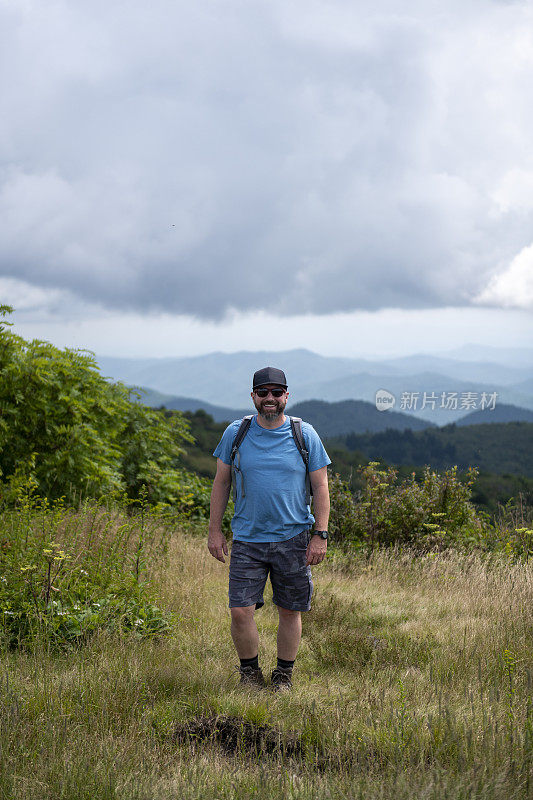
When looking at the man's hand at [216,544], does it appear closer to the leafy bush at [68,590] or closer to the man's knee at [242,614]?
the man's knee at [242,614]

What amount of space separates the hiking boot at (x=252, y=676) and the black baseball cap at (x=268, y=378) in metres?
1.84

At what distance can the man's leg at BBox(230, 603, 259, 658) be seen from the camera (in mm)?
4113

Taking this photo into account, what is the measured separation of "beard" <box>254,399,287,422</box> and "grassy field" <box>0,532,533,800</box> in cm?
167

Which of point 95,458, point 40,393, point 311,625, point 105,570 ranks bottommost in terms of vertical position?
point 311,625

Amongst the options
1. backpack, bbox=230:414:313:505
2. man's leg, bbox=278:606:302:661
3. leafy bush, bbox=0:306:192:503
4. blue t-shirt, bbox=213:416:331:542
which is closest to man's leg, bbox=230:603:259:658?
man's leg, bbox=278:606:302:661

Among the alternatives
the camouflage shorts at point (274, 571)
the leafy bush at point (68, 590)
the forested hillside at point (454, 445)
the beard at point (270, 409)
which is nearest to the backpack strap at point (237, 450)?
the beard at point (270, 409)

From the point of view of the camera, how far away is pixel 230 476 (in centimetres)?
418

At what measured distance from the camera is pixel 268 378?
401cm

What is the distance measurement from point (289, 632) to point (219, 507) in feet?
3.01

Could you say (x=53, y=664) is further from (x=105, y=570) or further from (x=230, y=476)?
(x=230, y=476)

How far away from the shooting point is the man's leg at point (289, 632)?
4.22 metres

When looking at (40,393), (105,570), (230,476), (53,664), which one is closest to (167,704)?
(53,664)

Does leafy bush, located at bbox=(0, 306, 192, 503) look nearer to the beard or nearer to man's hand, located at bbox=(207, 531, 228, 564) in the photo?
man's hand, located at bbox=(207, 531, 228, 564)

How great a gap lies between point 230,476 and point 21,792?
199 cm
